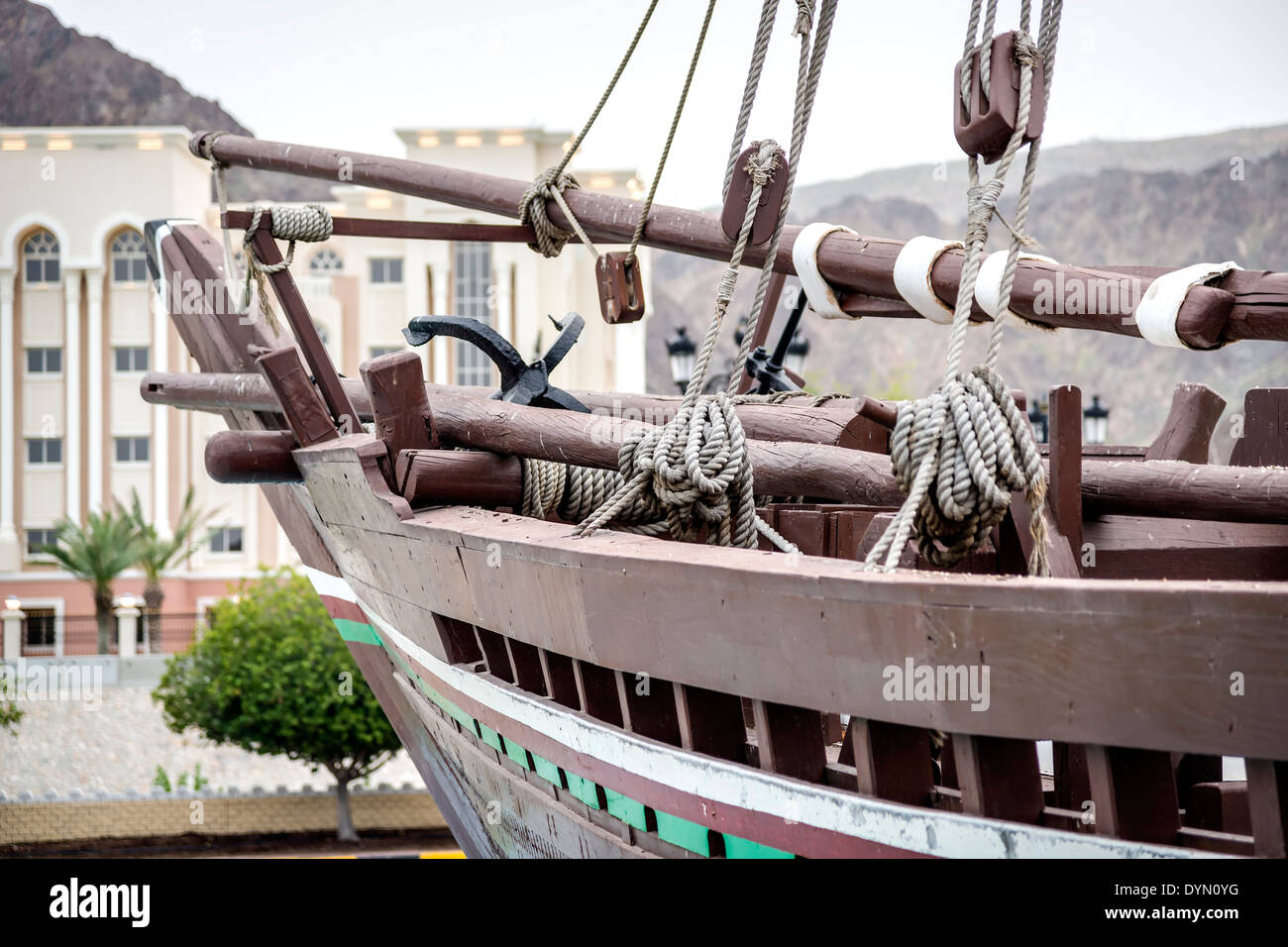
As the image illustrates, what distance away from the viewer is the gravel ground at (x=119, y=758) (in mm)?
20422

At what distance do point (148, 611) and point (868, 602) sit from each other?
87.8 ft

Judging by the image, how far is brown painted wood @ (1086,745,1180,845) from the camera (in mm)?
1622

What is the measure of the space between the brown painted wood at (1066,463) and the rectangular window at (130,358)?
29.8m

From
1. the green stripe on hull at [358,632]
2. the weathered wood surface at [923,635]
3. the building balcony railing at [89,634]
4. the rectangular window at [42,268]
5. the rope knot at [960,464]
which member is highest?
the rectangular window at [42,268]

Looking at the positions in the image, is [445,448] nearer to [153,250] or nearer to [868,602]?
[868,602]

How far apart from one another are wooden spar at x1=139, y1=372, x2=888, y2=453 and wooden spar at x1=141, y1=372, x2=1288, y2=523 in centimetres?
28

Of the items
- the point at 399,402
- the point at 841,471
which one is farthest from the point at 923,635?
the point at 399,402

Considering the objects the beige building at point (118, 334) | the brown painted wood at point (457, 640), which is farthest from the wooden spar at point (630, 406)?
the beige building at point (118, 334)

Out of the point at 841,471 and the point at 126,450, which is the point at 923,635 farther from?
the point at 126,450

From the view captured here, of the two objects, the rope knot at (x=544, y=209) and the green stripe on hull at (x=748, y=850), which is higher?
the rope knot at (x=544, y=209)

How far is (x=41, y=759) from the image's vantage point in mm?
21109

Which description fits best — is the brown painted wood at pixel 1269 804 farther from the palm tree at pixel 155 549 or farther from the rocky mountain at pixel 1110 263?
the rocky mountain at pixel 1110 263

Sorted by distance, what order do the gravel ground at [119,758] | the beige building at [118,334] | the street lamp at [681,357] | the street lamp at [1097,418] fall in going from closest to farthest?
the street lamp at [681,357] → the street lamp at [1097,418] → the gravel ground at [119,758] → the beige building at [118,334]
